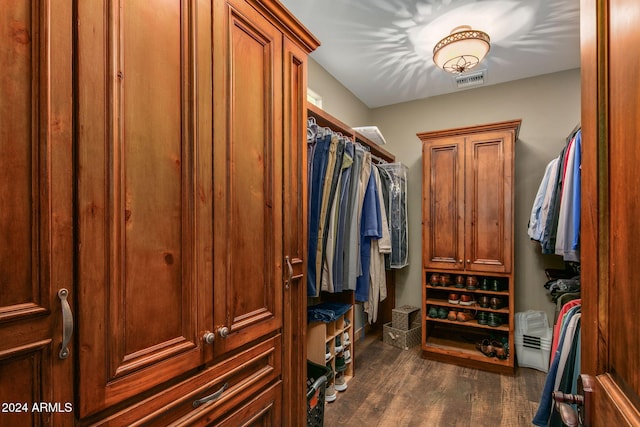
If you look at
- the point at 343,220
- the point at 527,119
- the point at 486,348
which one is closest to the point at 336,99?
the point at 343,220

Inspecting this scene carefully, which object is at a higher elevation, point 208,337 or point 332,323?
point 208,337

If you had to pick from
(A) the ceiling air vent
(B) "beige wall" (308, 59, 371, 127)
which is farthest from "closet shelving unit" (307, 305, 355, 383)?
(A) the ceiling air vent

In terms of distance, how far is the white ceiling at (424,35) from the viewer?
204 cm

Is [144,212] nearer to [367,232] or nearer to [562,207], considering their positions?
[367,232]

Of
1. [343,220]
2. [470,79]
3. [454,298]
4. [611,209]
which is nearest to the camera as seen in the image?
[611,209]

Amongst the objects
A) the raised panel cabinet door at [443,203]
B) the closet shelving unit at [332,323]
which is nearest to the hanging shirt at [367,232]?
the closet shelving unit at [332,323]

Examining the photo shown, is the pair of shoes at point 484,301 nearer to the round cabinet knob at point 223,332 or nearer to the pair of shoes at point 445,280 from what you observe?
the pair of shoes at point 445,280

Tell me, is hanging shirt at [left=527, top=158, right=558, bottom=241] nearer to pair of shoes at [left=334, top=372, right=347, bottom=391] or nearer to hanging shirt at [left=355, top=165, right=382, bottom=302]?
hanging shirt at [left=355, top=165, right=382, bottom=302]

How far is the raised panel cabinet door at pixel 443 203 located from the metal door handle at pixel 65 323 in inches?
109

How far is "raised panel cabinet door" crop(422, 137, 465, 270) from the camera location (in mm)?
2812

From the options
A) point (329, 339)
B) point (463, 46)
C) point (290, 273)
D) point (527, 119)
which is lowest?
point (329, 339)

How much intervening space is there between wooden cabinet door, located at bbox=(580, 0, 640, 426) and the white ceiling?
66.6 inches

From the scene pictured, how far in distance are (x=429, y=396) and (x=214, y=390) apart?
1.92 meters

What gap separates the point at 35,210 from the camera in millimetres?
575
